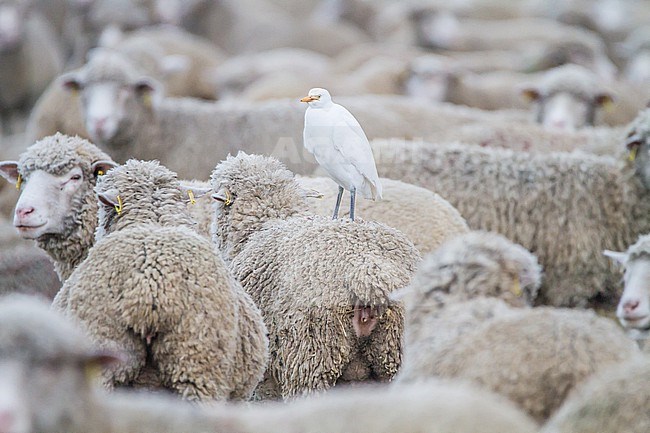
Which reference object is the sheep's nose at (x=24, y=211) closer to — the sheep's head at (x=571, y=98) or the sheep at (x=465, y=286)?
the sheep at (x=465, y=286)

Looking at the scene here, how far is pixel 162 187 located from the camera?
505 cm

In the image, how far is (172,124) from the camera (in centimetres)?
832

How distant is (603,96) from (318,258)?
512 cm

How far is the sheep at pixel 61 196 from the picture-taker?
5215 mm

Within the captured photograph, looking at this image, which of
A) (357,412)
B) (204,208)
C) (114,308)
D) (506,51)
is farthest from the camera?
(506,51)

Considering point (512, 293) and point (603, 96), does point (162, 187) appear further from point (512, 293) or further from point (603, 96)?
point (603, 96)

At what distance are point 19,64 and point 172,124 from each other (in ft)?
17.2

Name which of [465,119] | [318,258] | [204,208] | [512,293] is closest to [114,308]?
[318,258]

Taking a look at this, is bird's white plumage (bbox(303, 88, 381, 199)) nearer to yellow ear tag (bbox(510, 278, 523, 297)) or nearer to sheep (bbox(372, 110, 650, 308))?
yellow ear tag (bbox(510, 278, 523, 297))

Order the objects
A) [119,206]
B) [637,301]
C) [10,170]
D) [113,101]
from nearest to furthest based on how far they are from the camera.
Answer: [637,301] < [119,206] < [10,170] < [113,101]

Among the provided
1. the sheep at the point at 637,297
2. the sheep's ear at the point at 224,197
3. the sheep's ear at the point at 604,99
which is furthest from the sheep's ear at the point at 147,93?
the sheep at the point at 637,297

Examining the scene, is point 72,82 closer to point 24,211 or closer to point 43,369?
point 24,211

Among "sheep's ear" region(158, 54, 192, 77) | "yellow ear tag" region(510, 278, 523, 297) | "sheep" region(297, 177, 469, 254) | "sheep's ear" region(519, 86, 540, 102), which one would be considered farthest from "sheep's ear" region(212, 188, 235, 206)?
"sheep's ear" region(158, 54, 192, 77)

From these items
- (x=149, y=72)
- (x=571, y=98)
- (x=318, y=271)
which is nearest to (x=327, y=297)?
(x=318, y=271)
